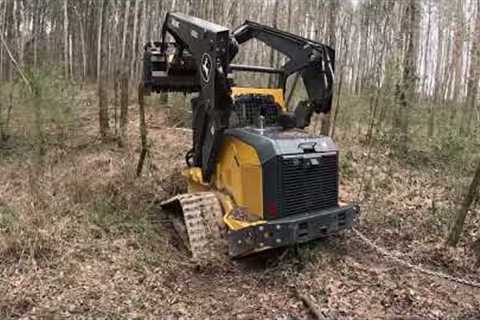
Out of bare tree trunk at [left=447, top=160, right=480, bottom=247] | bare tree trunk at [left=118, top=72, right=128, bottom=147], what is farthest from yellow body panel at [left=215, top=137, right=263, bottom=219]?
bare tree trunk at [left=118, top=72, right=128, bottom=147]

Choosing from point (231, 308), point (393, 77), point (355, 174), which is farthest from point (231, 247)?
point (393, 77)

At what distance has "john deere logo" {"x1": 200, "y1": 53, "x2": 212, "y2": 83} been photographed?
553cm

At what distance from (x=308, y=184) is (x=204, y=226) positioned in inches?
52.9

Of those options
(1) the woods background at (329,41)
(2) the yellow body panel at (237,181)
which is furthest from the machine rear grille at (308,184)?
(1) the woods background at (329,41)

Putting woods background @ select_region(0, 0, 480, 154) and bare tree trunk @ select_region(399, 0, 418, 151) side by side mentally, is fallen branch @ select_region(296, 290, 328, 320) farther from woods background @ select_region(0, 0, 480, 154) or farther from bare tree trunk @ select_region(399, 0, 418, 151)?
bare tree trunk @ select_region(399, 0, 418, 151)

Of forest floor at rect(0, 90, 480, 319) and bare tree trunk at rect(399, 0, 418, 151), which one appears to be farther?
bare tree trunk at rect(399, 0, 418, 151)

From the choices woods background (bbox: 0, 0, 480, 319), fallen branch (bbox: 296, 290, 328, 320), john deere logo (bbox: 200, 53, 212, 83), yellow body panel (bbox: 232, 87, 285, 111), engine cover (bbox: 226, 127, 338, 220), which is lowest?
fallen branch (bbox: 296, 290, 328, 320)

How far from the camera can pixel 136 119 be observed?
12.2 m

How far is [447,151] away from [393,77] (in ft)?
8.50

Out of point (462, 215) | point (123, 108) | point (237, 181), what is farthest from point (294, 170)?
point (123, 108)

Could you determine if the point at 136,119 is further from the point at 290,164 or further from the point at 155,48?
the point at 290,164

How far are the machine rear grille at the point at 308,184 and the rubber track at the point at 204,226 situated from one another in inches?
37.0

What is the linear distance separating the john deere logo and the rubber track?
1.46 metres

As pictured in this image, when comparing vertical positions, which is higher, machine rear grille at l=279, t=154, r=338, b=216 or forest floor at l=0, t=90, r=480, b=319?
machine rear grille at l=279, t=154, r=338, b=216
